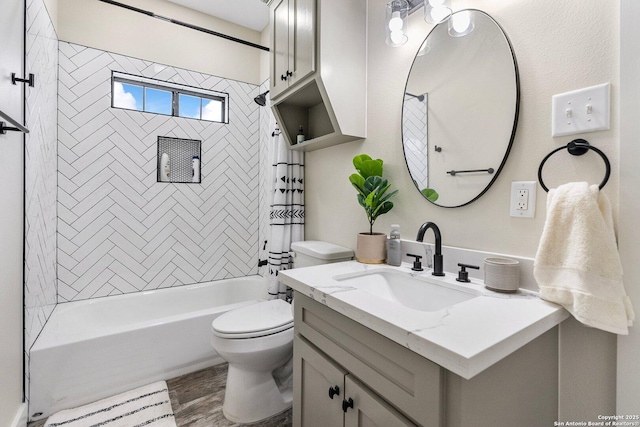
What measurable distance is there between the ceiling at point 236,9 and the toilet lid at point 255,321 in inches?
93.6

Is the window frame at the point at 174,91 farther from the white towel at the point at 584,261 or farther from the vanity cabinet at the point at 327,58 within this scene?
the white towel at the point at 584,261

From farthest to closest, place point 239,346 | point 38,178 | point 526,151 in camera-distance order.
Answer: point 38,178 → point 239,346 → point 526,151

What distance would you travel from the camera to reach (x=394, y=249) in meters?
1.37

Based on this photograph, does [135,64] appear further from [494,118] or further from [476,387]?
[476,387]

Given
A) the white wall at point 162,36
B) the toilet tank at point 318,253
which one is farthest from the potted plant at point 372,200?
the white wall at point 162,36

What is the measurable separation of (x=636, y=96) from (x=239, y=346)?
5.79 ft

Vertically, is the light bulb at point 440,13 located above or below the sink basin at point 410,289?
above

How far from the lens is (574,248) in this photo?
80 centimetres

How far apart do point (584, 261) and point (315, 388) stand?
3.00 ft

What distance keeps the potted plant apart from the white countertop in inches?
17.0

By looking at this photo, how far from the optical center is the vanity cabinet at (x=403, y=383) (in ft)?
2.15

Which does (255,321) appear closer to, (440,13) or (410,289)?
(410,289)

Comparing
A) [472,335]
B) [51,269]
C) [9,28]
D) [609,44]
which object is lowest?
[51,269]

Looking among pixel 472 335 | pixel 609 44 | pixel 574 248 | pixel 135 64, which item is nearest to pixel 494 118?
pixel 609 44
